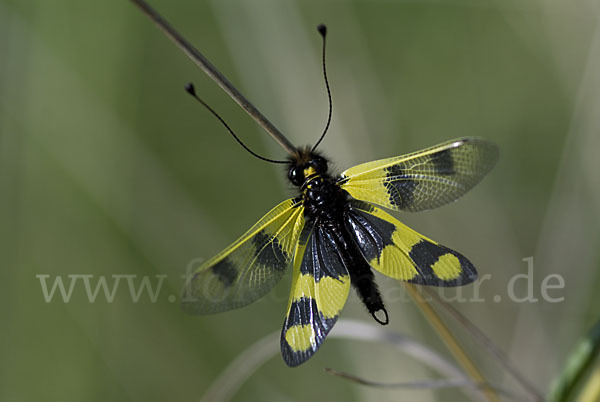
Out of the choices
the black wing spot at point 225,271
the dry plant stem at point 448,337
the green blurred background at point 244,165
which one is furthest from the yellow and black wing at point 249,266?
the green blurred background at point 244,165

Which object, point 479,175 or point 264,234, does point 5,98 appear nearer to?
point 264,234

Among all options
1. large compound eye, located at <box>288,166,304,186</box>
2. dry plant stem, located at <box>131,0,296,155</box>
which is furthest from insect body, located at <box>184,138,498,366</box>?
dry plant stem, located at <box>131,0,296,155</box>

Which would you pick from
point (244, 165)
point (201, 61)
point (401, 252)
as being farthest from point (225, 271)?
point (244, 165)

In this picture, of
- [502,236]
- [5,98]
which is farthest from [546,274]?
[5,98]

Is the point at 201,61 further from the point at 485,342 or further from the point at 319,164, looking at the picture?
the point at 485,342

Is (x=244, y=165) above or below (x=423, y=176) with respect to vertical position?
above

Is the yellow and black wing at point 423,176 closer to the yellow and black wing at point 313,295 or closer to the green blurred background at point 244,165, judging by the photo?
the yellow and black wing at point 313,295
